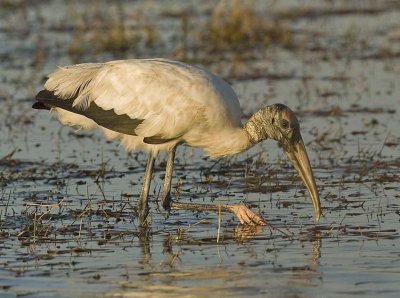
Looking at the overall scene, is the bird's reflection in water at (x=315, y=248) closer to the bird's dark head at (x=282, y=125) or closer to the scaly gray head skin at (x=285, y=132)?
the scaly gray head skin at (x=285, y=132)

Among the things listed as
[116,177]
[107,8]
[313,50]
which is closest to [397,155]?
[116,177]

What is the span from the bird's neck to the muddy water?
587 millimetres

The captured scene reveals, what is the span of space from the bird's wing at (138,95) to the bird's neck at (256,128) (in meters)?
0.40

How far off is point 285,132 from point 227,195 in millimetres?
1282

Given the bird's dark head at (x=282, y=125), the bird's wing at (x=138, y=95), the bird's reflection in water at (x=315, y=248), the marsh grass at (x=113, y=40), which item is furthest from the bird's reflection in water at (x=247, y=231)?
the marsh grass at (x=113, y=40)

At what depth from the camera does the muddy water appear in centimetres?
664

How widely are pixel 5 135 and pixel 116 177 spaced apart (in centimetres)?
226

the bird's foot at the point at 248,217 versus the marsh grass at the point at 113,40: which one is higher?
the marsh grass at the point at 113,40

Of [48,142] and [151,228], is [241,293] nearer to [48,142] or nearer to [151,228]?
[151,228]

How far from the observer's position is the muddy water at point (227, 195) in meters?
6.64

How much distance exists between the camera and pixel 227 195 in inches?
361

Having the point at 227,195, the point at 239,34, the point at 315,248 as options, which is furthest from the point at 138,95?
the point at 239,34

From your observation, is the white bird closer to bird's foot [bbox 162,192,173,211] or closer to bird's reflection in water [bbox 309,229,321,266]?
bird's foot [bbox 162,192,173,211]

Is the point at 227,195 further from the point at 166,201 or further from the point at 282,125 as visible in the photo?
the point at 282,125
